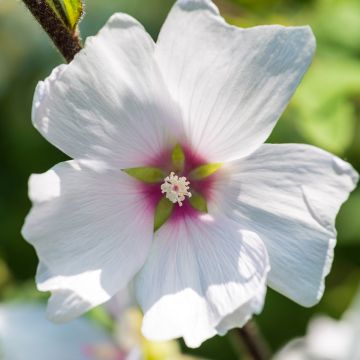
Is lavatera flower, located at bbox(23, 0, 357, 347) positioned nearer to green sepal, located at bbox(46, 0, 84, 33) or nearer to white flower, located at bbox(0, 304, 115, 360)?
green sepal, located at bbox(46, 0, 84, 33)

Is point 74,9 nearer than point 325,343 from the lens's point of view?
Yes

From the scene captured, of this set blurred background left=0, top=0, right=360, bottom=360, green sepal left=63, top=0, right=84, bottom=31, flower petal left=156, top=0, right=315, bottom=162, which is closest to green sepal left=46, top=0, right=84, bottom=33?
green sepal left=63, top=0, right=84, bottom=31

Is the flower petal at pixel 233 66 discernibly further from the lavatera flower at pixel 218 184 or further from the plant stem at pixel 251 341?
the plant stem at pixel 251 341

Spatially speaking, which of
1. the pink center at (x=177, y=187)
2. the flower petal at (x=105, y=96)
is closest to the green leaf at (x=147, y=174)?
the pink center at (x=177, y=187)

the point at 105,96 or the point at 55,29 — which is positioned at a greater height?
the point at 55,29

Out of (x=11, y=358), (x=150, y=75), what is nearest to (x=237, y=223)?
(x=150, y=75)

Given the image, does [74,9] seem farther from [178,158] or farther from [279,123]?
[279,123]

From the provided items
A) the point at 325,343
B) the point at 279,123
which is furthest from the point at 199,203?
the point at 279,123

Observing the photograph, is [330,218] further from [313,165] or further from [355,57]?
[355,57]

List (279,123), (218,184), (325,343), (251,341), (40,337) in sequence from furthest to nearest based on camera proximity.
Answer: (279,123) → (325,343) → (40,337) → (251,341) → (218,184)
